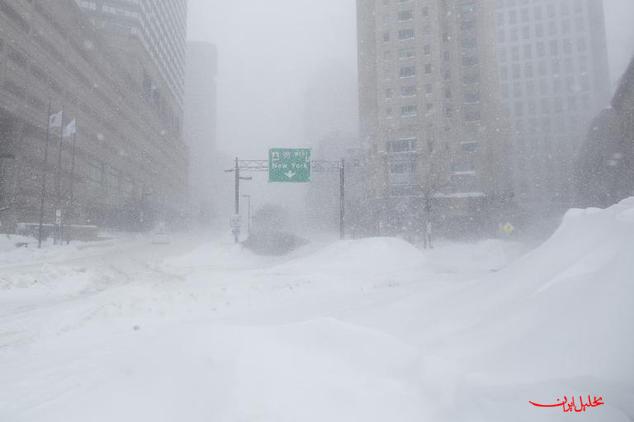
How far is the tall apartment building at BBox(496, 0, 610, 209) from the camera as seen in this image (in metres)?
76.4

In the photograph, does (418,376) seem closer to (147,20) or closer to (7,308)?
(7,308)

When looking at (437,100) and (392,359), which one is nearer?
(392,359)

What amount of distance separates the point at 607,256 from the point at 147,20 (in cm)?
10129

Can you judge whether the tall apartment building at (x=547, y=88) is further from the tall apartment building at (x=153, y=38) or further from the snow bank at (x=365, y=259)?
the tall apartment building at (x=153, y=38)

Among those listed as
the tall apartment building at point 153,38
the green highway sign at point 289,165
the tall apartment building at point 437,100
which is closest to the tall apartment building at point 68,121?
the tall apartment building at point 153,38

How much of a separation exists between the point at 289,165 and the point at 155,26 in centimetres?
8589

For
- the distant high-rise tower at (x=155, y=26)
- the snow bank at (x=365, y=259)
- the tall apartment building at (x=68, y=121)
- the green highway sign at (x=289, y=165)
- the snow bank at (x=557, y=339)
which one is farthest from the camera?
the distant high-rise tower at (x=155, y=26)

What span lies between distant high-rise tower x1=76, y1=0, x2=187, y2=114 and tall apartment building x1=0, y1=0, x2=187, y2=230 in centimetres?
1073

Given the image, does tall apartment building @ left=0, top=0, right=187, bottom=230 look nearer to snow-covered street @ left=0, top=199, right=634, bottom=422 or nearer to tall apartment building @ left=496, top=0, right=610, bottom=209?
snow-covered street @ left=0, top=199, right=634, bottom=422

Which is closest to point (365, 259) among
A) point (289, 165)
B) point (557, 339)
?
point (289, 165)

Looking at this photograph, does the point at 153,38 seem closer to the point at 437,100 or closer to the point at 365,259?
the point at 437,100

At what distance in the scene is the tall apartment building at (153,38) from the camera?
8000cm

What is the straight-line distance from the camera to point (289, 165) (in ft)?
88.2

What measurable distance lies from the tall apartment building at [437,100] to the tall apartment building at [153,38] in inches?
2064
